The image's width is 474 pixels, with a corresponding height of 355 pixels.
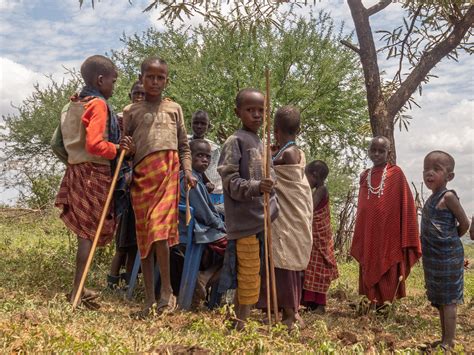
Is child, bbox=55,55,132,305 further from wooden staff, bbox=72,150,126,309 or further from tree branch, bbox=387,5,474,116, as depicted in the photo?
tree branch, bbox=387,5,474,116

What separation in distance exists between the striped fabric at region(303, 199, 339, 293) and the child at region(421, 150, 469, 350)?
1.45 meters

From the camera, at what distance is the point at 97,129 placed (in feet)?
13.6

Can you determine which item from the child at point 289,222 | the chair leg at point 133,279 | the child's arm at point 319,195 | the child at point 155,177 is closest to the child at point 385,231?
the child's arm at point 319,195

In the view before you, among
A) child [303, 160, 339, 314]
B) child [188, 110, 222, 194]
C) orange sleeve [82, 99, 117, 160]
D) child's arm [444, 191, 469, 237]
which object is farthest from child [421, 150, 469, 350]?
orange sleeve [82, 99, 117, 160]

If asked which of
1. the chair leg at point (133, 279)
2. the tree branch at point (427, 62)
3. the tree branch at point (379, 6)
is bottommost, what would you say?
the chair leg at point (133, 279)

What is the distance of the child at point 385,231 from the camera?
5.41 metres

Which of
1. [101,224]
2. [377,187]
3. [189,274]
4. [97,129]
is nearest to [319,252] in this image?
[377,187]

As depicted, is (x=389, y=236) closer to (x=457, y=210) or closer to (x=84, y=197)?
(x=457, y=210)

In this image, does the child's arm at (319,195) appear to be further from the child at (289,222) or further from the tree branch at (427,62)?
the tree branch at (427,62)

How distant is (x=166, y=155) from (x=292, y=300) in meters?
1.36

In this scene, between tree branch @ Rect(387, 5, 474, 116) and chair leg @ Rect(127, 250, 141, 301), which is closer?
chair leg @ Rect(127, 250, 141, 301)

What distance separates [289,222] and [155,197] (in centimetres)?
97

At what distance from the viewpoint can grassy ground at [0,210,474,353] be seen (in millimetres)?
2922

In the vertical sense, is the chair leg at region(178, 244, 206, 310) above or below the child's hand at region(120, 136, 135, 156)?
below
